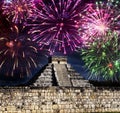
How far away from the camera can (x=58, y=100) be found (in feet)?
81.3

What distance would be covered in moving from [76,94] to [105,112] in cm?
292

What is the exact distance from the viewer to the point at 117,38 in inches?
1289

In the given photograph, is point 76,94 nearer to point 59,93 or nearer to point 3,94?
point 59,93

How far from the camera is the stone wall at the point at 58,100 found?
23453 millimetres

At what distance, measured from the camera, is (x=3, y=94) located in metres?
23.2

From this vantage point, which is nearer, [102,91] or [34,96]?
[34,96]

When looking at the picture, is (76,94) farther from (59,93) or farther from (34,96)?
(34,96)

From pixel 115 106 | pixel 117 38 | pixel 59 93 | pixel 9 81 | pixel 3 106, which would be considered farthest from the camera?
pixel 9 81

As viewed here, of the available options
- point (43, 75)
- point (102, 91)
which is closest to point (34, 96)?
point (102, 91)

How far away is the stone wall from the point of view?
23453mm

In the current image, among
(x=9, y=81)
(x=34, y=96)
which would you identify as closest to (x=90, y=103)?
(x=34, y=96)

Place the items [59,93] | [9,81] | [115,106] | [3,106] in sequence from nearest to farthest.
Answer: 1. [3,106]
2. [59,93]
3. [115,106]
4. [9,81]

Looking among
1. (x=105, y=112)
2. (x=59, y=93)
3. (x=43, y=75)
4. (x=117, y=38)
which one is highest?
(x=117, y=38)

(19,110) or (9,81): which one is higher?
(9,81)
